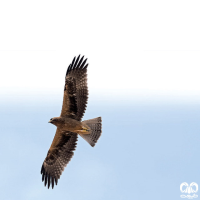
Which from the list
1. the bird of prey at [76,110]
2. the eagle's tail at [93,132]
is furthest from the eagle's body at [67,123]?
the eagle's tail at [93,132]

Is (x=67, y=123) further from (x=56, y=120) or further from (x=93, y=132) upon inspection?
(x=93, y=132)

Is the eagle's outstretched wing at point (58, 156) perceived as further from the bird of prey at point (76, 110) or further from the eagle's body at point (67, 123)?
the eagle's body at point (67, 123)

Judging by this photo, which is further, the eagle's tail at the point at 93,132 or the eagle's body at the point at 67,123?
the eagle's tail at the point at 93,132

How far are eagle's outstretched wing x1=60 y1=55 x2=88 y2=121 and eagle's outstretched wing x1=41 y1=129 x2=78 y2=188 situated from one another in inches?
33.3

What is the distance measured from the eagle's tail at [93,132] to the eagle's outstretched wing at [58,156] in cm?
48

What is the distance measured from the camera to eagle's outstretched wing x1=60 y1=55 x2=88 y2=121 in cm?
881

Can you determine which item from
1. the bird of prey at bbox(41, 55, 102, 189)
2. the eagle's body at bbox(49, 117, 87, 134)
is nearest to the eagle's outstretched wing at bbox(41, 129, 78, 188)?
Answer: the bird of prey at bbox(41, 55, 102, 189)

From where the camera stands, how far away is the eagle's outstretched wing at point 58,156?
950cm

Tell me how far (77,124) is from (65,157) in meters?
1.39
